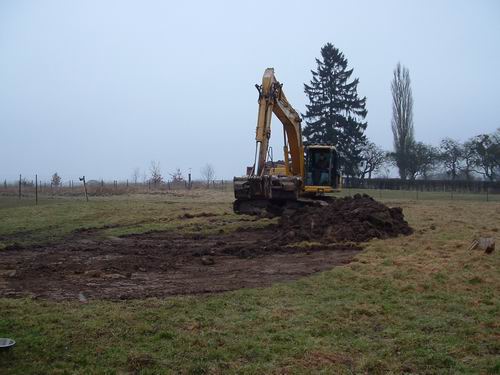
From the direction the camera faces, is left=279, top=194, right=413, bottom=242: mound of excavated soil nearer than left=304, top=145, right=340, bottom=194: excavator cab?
Yes

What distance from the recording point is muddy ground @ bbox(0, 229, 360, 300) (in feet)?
29.6

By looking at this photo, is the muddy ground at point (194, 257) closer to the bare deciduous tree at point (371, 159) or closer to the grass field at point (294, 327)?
the grass field at point (294, 327)

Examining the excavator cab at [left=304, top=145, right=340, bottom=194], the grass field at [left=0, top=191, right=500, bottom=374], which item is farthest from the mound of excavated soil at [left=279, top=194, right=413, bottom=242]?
the excavator cab at [left=304, top=145, right=340, bottom=194]

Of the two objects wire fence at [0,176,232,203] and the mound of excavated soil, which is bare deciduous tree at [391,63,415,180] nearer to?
wire fence at [0,176,232,203]

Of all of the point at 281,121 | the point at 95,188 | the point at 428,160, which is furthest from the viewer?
the point at 428,160

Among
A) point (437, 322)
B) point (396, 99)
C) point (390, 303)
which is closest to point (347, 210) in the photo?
point (390, 303)

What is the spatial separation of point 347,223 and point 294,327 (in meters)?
8.91

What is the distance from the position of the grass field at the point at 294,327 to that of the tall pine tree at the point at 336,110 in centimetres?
5203

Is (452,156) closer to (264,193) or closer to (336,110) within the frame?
(336,110)

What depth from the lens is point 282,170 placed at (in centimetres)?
2186

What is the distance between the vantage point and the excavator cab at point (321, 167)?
21359 mm

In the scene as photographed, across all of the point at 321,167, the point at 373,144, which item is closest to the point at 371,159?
the point at 373,144

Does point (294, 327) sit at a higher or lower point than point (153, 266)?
lower

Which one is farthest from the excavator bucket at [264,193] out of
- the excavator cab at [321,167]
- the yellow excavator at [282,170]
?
the excavator cab at [321,167]
